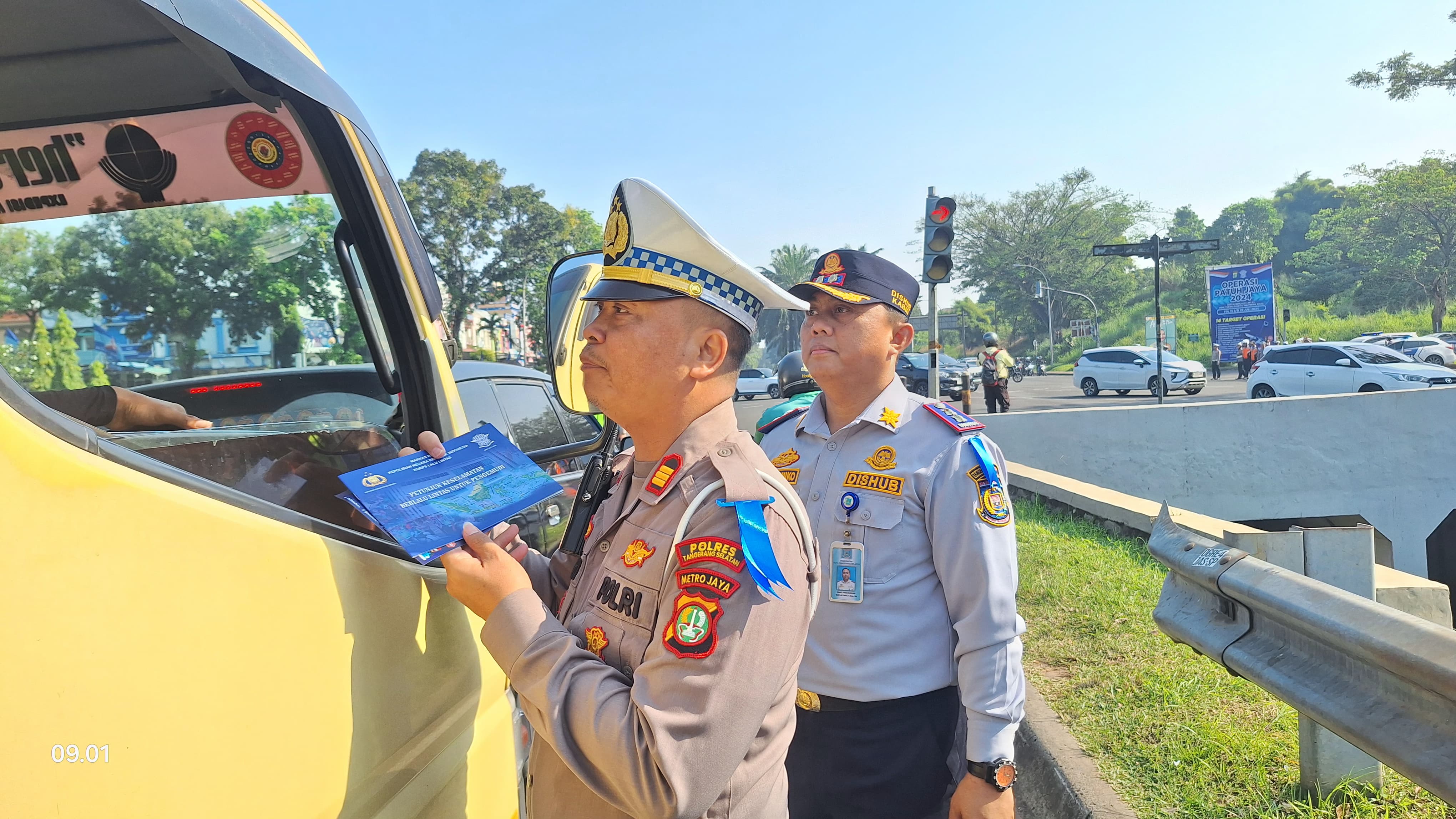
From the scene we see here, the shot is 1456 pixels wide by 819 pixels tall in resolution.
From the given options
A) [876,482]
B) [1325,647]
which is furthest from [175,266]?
[1325,647]

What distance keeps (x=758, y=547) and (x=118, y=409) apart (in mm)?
1332

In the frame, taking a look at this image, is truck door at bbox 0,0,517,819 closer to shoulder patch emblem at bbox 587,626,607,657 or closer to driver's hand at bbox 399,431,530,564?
driver's hand at bbox 399,431,530,564

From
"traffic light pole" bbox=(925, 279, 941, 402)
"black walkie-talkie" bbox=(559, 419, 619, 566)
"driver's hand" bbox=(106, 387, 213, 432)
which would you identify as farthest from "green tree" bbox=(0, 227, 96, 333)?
"traffic light pole" bbox=(925, 279, 941, 402)

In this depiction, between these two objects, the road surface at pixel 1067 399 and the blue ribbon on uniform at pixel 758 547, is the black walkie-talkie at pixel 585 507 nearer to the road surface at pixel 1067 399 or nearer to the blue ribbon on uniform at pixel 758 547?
the blue ribbon on uniform at pixel 758 547

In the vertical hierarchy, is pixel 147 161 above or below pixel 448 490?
above

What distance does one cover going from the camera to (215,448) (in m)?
1.33

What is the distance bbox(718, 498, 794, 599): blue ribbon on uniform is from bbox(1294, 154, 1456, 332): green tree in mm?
51837

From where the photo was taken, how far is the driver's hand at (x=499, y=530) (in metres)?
1.45

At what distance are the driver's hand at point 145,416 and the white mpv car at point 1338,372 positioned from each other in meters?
22.7

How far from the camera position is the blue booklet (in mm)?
1217

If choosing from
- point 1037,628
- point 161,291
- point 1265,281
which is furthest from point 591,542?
point 1265,281

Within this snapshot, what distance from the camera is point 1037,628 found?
4.80 metres

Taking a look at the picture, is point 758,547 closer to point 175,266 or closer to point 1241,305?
point 175,266
